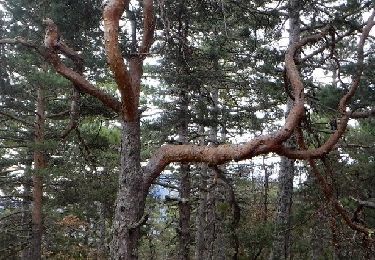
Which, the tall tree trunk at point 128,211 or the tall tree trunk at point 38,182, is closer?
the tall tree trunk at point 128,211

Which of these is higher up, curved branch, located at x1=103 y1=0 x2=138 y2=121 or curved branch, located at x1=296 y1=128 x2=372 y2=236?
curved branch, located at x1=103 y1=0 x2=138 y2=121

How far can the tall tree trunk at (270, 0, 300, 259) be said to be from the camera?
10.9 metres

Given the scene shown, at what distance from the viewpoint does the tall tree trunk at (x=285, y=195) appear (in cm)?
1094

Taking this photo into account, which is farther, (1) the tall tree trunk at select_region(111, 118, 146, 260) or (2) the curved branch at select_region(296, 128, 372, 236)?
(1) the tall tree trunk at select_region(111, 118, 146, 260)

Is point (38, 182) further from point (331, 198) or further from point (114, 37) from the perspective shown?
point (331, 198)

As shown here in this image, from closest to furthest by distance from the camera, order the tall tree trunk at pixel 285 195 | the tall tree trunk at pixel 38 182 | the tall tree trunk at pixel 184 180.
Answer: the tall tree trunk at pixel 285 195, the tall tree trunk at pixel 184 180, the tall tree trunk at pixel 38 182

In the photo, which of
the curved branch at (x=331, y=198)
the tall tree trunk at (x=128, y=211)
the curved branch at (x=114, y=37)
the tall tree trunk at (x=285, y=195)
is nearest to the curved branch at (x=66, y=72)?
the curved branch at (x=114, y=37)

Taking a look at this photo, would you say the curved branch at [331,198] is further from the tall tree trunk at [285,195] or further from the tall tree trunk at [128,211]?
the tall tree trunk at [285,195]

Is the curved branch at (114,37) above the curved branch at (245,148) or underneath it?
above

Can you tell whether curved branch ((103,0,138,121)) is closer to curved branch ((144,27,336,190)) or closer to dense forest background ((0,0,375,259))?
dense forest background ((0,0,375,259))

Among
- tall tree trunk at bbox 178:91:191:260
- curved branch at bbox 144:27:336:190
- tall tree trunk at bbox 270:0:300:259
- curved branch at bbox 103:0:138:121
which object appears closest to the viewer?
curved branch at bbox 144:27:336:190

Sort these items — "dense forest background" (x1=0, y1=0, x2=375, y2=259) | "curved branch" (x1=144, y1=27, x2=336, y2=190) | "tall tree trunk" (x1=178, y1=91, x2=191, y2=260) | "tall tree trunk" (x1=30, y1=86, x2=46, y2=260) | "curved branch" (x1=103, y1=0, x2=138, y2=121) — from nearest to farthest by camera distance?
"curved branch" (x1=144, y1=27, x2=336, y2=190) < "curved branch" (x1=103, y1=0, x2=138, y2=121) < "dense forest background" (x1=0, y1=0, x2=375, y2=259) < "tall tree trunk" (x1=178, y1=91, x2=191, y2=260) < "tall tree trunk" (x1=30, y1=86, x2=46, y2=260)

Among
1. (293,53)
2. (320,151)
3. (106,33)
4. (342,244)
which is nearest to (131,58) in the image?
(106,33)

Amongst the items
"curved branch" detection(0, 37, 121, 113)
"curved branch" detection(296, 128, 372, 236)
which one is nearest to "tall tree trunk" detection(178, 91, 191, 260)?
"curved branch" detection(0, 37, 121, 113)
